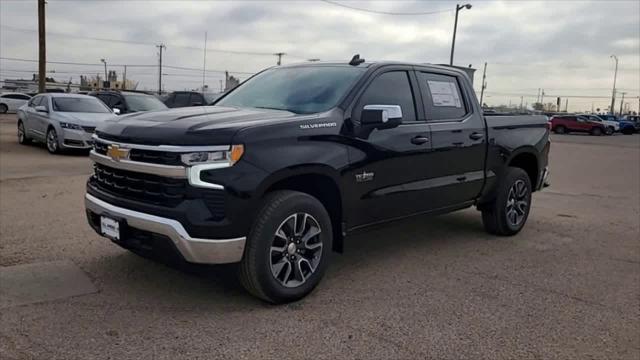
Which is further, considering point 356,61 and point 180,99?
point 180,99

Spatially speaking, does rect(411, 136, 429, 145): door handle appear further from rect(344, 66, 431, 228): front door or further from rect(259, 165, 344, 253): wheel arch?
rect(259, 165, 344, 253): wheel arch

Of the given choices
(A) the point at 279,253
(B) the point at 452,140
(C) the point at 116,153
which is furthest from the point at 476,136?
(C) the point at 116,153

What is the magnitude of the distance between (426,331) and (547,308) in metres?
1.17

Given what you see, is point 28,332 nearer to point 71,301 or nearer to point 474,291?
point 71,301

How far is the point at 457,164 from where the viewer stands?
5.82 m

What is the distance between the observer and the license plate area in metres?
4.08

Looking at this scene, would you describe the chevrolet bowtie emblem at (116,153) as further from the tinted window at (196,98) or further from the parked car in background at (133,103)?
the tinted window at (196,98)

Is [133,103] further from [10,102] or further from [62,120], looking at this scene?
[10,102]

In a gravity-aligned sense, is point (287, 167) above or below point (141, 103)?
below

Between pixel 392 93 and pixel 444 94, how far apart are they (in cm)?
91

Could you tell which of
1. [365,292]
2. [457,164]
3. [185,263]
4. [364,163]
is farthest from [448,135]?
[185,263]

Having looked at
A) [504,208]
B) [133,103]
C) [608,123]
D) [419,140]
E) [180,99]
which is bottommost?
[504,208]

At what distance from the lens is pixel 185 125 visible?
400 centimetres

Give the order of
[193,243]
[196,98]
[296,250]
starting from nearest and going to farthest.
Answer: [193,243] → [296,250] → [196,98]
